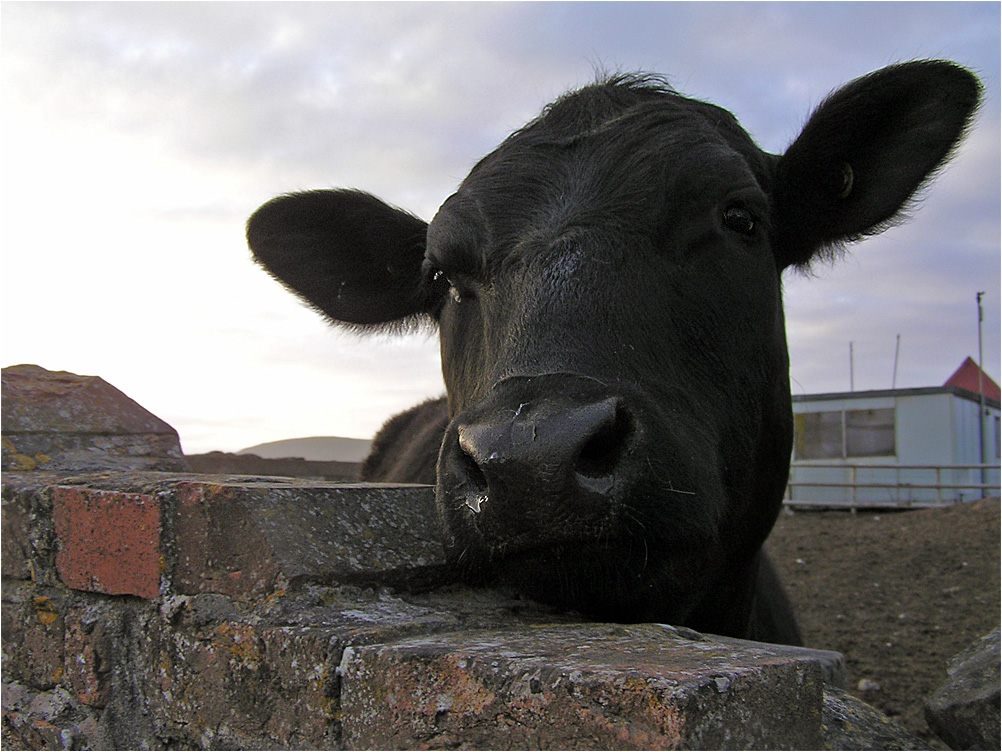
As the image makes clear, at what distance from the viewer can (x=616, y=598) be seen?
196 cm


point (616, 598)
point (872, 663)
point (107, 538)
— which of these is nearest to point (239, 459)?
point (872, 663)

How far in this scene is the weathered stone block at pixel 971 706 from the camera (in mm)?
2406

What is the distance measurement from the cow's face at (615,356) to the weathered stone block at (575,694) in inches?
10.3

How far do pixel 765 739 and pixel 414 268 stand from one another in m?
2.55

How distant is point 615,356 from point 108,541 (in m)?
1.25

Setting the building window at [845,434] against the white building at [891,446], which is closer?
the white building at [891,446]

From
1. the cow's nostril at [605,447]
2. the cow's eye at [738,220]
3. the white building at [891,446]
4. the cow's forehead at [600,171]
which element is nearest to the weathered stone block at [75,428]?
the cow's forehead at [600,171]

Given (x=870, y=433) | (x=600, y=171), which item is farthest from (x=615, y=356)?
(x=870, y=433)

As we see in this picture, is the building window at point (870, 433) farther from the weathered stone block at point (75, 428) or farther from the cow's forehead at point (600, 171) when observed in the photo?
the weathered stone block at point (75, 428)

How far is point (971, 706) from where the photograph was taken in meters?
2.47

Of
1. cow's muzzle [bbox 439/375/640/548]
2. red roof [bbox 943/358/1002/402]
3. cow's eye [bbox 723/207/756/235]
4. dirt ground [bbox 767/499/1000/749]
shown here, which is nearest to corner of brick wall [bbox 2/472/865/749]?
cow's muzzle [bbox 439/375/640/548]

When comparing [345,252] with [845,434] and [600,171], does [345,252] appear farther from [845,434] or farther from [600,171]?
[845,434]

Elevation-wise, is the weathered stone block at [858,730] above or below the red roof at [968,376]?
below

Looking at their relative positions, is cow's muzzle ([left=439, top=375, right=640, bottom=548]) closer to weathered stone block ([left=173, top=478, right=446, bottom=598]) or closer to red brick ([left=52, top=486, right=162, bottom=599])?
weathered stone block ([left=173, top=478, right=446, bottom=598])
